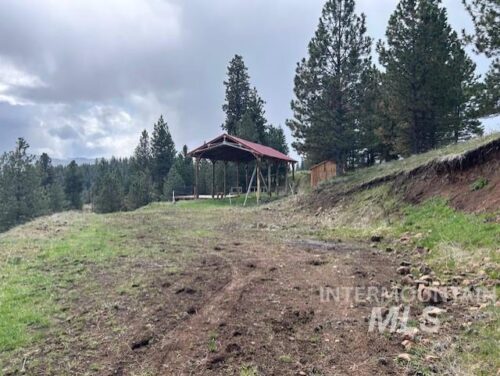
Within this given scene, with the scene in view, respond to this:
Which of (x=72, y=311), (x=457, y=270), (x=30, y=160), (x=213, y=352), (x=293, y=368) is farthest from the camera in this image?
(x=30, y=160)

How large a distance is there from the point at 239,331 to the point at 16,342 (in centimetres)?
224

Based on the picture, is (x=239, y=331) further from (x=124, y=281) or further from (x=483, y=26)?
(x=483, y=26)

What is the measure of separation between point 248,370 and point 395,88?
16.3 m

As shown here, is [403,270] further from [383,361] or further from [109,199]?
[109,199]

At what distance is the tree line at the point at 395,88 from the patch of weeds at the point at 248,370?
36.9 feet

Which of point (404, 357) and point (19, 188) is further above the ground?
point (19, 188)

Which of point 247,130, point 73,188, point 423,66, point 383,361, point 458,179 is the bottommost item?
point 383,361

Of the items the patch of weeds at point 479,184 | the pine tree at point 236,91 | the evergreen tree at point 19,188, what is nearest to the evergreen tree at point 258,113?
the pine tree at point 236,91

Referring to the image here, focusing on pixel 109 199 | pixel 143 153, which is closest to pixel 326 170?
pixel 109 199

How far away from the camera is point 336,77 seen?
21.2 m

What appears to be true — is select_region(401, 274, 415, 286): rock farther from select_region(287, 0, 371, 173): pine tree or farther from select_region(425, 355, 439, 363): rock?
select_region(287, 0, 371, 173): pine tree

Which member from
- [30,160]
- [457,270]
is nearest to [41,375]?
[457,270]

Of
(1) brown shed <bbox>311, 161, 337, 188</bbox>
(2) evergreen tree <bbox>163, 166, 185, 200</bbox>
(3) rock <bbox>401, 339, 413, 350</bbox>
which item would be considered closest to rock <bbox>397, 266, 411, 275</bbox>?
(3) rock <bbox>401, 339, 413, 350</bbox>

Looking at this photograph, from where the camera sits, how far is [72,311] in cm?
477
